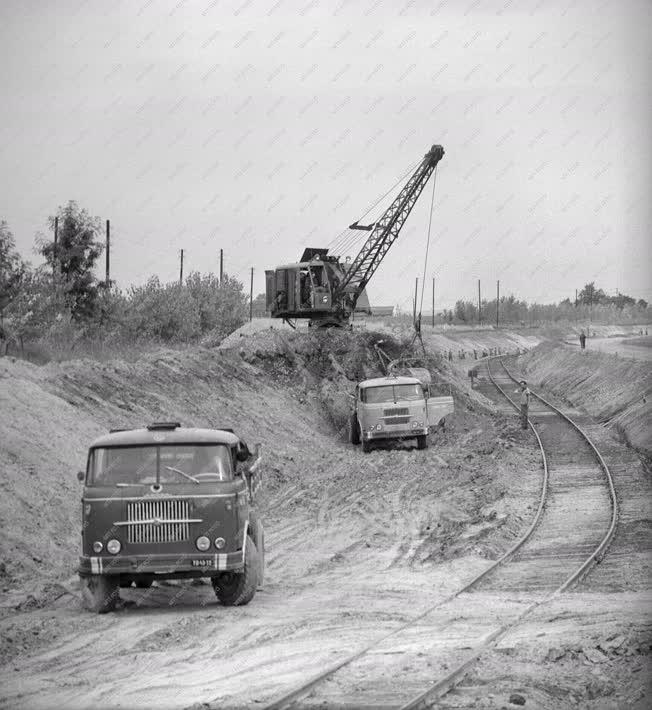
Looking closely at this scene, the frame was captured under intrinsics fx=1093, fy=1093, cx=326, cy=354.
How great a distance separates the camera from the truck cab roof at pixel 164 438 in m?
13.7

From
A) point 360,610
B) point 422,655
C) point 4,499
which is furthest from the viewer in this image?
point 4,499

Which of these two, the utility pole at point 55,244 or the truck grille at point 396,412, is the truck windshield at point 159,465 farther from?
the utility pole at point 55,244

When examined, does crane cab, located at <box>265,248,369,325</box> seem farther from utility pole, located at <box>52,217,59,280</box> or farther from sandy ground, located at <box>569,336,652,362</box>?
sandy ground, located at <box>569,336,652,362</box>

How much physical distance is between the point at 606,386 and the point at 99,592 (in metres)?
42.5

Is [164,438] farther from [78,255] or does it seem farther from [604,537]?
[78,255]

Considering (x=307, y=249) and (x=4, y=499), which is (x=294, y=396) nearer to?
(x=307, y=249)

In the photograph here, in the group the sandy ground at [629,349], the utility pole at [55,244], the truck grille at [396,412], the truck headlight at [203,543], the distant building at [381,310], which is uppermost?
the utility pole at [55,244]

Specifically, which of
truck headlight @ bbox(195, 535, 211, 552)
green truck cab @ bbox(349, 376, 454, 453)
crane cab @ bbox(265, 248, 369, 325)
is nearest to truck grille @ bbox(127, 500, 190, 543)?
truck headlight @ bbox(195, 535, 211, 552)

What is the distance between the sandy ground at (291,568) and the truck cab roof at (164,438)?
6.94ft

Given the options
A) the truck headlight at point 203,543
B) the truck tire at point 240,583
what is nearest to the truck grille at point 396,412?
the truck tire at point 240,583

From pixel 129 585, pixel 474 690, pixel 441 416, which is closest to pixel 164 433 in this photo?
pixel 129 585

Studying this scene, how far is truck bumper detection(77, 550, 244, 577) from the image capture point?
43.3ft

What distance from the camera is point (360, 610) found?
533 inches

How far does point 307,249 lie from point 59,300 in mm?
14787
